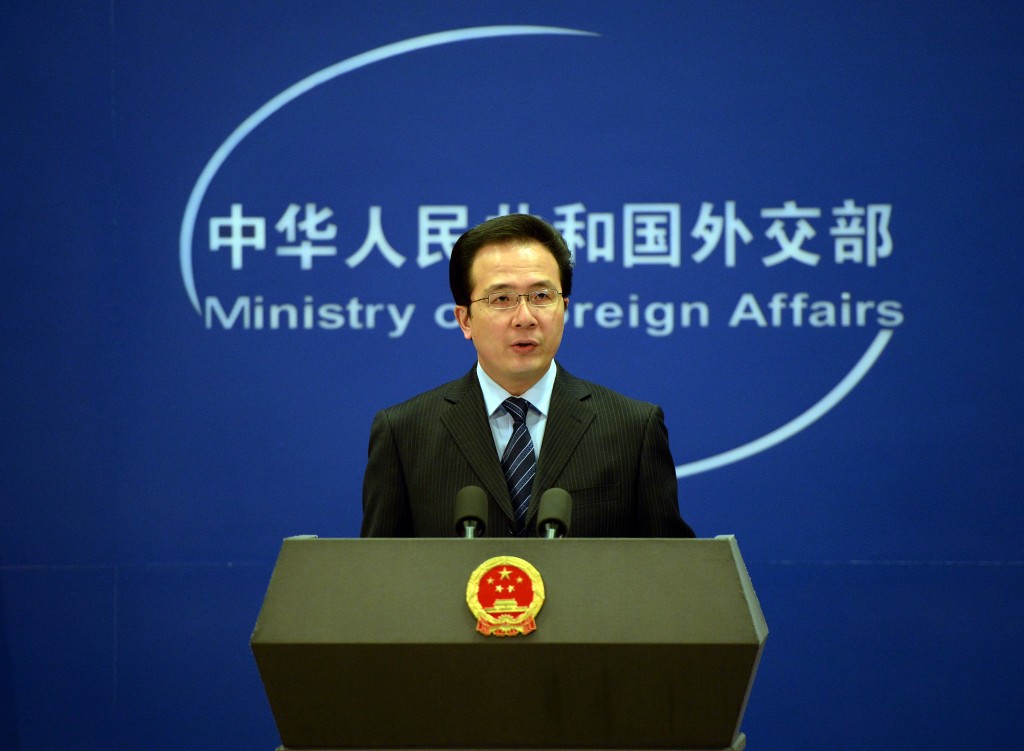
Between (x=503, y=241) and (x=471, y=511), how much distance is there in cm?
57

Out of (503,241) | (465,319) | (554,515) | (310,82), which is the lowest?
(554,515)

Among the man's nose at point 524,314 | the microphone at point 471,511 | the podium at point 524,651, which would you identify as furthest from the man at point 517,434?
the podium at point 524,651

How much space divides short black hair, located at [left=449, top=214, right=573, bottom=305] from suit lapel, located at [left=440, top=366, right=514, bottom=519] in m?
0.15

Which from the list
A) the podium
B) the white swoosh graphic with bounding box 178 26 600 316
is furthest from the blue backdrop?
the podium

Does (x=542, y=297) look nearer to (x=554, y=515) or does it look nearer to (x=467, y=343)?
(x=554, y=515)

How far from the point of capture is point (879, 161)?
10.6ft

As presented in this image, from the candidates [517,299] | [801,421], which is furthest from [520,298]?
[801,421]

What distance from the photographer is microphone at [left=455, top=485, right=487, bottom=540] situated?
4.63 ft

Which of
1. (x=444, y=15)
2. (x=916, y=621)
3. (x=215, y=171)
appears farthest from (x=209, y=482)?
(x=916, y=621)

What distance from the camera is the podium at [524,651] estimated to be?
49.3 inches

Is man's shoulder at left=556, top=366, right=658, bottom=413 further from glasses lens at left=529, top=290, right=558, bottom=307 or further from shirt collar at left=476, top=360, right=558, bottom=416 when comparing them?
glasses lens at left=529, top=290, right=558, bottom=307

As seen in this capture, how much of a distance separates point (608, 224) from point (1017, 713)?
69.5 inches

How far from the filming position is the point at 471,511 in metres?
1.41

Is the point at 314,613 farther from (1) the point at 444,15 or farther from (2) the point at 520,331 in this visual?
(1) the point at 444,15
